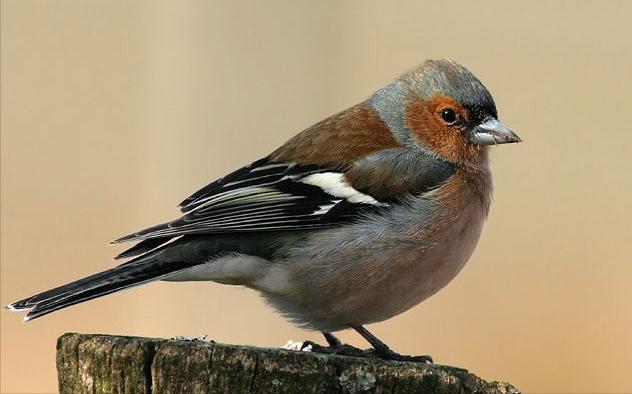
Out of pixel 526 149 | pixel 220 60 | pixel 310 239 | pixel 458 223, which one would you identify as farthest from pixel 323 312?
pixel 526 149

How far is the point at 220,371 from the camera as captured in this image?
239 centimetres

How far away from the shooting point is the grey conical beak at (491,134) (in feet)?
13.2

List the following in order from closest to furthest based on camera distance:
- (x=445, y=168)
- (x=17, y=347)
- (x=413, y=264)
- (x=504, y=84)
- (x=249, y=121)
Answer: (x=413, y=264) < (x=445, y=168) < (x=17, y=347) < (x=249, y=121) < (x=504, y=84)

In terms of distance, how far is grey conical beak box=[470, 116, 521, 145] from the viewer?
4020mm

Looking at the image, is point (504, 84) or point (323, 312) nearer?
point (323, 312)

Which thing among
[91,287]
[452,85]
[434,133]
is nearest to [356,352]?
[91,287]

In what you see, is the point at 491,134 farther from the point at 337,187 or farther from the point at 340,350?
the point at 340,350

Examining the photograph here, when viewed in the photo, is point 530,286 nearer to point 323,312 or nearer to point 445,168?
point 445,168

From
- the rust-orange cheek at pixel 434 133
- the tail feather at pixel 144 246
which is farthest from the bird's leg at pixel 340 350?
the rust-orange cheek at pixel 434 133

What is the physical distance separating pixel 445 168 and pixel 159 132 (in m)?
A: 2.43

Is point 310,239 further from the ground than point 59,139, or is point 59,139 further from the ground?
point 59,139

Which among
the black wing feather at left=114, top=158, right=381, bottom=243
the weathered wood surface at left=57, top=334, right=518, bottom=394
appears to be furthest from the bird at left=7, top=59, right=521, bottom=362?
the weathered wood surface at left=57, top=334, right=518, bottom=394

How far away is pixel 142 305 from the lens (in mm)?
5805

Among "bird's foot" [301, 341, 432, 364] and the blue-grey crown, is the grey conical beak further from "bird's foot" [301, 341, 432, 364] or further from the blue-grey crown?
"bird's foot" [301, 341, 432, 364]
